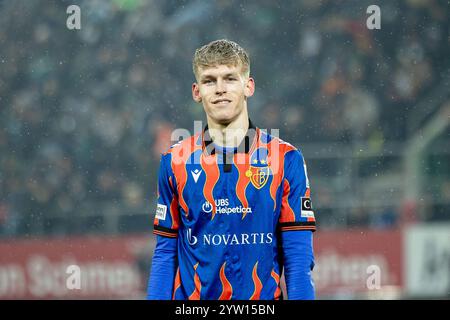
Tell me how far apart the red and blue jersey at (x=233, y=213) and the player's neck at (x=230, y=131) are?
4 cm

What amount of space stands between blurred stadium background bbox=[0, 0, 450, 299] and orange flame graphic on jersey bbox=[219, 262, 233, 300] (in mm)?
7356

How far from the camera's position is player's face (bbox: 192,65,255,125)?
4.09 meters

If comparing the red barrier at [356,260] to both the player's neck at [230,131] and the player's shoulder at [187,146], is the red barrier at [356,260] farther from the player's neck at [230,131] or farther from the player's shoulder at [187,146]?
the player's neck at [230,131]

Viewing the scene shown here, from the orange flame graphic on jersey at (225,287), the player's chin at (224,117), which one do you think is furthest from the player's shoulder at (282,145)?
the orange flame graphic on jersey at (225,287)

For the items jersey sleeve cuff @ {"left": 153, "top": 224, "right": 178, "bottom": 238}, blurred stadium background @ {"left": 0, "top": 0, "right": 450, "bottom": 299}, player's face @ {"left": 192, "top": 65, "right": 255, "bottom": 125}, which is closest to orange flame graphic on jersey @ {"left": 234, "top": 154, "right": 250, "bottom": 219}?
player's face @ {"left": 192, "top": 65, "right": 255, "bottom": 125}

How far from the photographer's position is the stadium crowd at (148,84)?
1258 cm

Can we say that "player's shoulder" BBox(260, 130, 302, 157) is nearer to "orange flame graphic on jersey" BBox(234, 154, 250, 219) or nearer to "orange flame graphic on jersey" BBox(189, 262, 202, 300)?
"orange flame graphic on jersey" BBox(234, 154, 250, 219)

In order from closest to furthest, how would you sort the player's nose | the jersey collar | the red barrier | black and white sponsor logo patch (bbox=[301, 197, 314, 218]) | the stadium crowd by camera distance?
1. the player's nose
2. black and white sponsor logo patch (bbox=[301, 197, 314, 218])
3. the jersey collar
4. the red barrier
5. the stadium crowd

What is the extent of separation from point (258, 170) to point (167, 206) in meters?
0.44

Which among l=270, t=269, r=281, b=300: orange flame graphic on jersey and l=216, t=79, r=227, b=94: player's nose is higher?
l=216, t=79, r=227, b=94: player's nose

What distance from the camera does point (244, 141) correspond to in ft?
14.1

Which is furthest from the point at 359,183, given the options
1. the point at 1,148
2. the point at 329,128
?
the point at 1,148

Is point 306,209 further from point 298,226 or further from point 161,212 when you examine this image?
point 161,212

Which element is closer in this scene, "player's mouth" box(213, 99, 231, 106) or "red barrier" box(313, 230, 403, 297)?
"player's mouth" box(213, 99, 231, 106)
